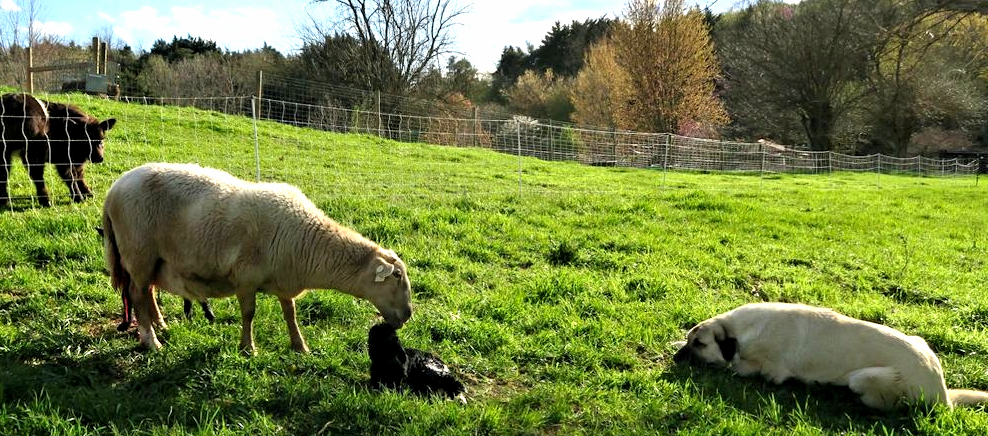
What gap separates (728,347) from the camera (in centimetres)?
487

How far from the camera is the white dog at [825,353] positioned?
163 inches

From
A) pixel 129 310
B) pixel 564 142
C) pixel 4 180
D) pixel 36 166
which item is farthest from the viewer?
pixel 564 142

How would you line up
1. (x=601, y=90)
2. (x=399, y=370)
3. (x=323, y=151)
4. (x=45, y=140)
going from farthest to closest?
(x=601, y=90), (x=323, y=151), (x=45, y=140), (x=399, y=370)

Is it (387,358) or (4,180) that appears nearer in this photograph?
(387,358)

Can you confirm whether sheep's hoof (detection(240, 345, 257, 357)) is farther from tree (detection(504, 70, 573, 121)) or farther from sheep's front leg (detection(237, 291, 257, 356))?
tree (detection(504, 70, 573, 121))

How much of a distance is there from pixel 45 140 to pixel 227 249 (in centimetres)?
578

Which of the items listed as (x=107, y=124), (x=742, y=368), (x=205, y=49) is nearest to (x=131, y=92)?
(x=205, y=49)

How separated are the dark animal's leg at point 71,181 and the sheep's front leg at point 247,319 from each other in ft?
16.2

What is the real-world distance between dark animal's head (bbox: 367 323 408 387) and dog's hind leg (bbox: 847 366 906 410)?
3.06 metres

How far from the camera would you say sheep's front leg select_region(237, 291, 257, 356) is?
428cm

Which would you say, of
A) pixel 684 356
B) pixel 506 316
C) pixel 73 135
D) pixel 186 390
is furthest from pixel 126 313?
pixel 73 135

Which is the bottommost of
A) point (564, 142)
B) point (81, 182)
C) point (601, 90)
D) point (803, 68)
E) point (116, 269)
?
point (116, 269)

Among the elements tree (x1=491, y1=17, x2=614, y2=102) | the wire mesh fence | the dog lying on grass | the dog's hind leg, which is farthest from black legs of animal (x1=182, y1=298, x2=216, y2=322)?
tree (x1=491, y1=17, x2=614, y2=102)

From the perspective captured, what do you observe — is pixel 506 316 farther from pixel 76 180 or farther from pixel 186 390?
pixel 76 180
